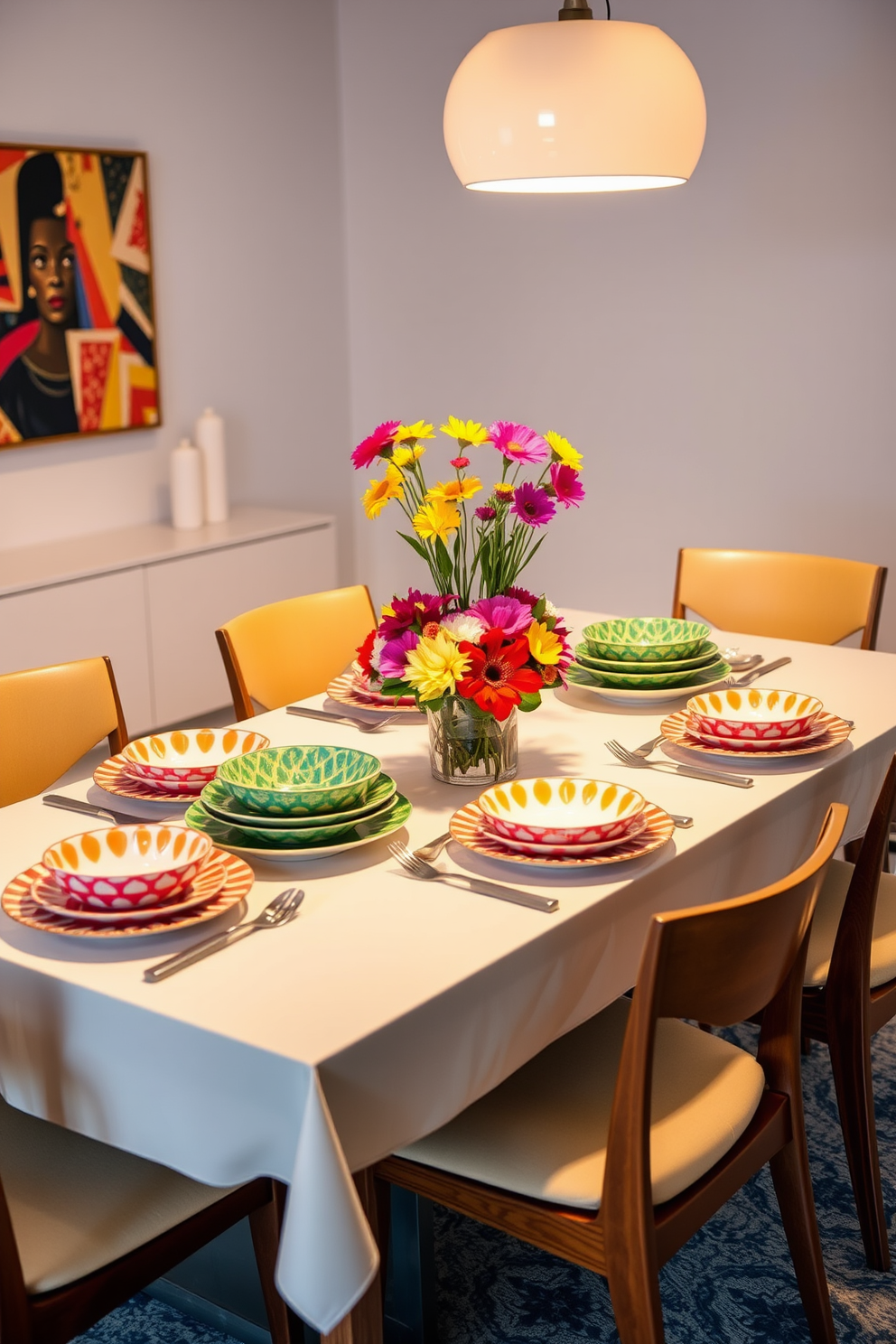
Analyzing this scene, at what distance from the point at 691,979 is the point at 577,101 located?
1.15 metres

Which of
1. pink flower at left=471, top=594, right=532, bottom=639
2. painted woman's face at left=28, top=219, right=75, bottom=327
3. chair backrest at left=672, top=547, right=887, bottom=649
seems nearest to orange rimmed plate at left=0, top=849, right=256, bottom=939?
pink flower at left=471, top=594, right=532, bottom=639

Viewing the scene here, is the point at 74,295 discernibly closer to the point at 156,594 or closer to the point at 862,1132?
the point at 156,594

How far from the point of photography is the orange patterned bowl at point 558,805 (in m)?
1.64

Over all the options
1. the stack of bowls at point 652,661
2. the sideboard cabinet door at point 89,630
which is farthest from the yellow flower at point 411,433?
the sideboard cabinet door at point 89,630

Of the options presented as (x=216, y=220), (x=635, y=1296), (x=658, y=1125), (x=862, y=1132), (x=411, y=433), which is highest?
(x=216, y=220)

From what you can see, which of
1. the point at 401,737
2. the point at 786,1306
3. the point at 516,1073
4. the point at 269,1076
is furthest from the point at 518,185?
the point at 786,1306

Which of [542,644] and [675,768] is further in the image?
[675,768]

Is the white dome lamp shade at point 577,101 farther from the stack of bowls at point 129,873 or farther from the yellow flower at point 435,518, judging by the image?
the stack of bowls at point 129,873

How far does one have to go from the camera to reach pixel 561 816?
1.73 m

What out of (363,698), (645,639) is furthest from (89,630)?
(645,639)

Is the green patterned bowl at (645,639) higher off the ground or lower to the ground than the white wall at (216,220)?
lower

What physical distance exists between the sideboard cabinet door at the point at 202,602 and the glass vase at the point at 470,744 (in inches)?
74.6

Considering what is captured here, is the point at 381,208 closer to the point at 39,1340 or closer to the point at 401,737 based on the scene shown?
the point at 401,737

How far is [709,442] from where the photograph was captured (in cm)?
408
